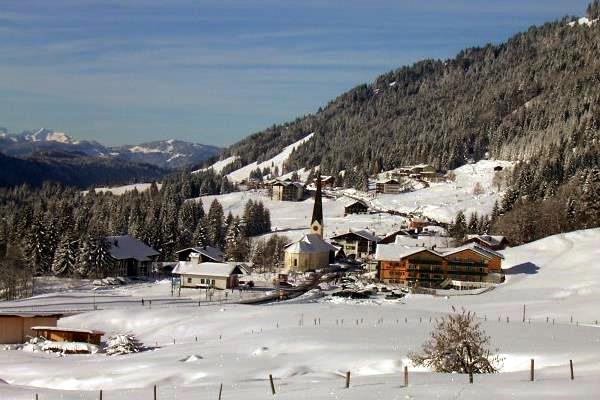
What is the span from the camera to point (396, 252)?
3056 inches

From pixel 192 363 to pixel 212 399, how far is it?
11.5 metres

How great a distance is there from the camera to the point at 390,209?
14700cm

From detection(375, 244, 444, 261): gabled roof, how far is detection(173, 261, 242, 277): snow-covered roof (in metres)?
15.3

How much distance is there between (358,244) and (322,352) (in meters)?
72.7

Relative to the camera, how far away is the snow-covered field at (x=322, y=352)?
2384 centimetres

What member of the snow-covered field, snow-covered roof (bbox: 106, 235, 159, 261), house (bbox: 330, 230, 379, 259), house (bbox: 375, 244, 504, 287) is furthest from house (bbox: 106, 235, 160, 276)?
house (bbox: 330, 230, 379, 259)

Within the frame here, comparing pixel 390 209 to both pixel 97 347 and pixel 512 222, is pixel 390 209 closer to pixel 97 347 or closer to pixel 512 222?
Answer: pixel 512 222

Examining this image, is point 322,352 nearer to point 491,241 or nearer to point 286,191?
point 491,241

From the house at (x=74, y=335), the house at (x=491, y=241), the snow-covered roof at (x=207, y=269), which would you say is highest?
the house at (x=491, y=241)

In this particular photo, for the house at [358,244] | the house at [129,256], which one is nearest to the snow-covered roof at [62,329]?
the house at [129,256]

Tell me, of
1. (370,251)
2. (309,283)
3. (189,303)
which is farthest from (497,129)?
(189,303)

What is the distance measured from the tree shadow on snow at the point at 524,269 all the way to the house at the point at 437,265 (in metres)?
1.10

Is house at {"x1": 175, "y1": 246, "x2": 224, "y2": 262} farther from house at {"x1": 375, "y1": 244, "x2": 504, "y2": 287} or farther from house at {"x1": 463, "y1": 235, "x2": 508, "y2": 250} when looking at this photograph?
house at {"x1": 463, "y1": 235, "x2": 508, "y2": 250}

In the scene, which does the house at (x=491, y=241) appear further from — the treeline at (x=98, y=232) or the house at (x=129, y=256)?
the house at (x=129, y=256)
